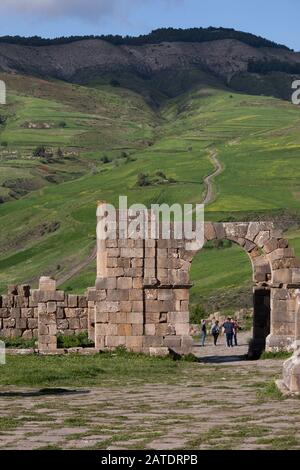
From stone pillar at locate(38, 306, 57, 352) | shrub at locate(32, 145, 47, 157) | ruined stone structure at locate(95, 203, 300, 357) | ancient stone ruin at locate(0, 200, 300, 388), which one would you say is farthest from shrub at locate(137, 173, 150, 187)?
ruined stone structure at locate(95, 203, 300, 357)

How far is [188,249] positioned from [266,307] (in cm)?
359

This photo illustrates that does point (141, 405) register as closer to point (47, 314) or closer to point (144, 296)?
point (144, 296)

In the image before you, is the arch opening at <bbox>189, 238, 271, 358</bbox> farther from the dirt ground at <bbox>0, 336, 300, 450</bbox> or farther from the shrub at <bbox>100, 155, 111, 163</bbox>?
the shrub at <bbox>100, 155, 111, 163</bbox>

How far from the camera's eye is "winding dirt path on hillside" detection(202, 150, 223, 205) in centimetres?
9494

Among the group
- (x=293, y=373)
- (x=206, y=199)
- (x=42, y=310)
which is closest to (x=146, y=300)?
(x=42, y=310)

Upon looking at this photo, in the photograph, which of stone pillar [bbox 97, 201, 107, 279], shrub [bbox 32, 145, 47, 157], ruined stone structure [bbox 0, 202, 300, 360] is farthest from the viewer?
shrub [bbox 32, 145, 47, 157]

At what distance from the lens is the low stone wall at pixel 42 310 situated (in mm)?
34344

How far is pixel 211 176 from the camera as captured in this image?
108 m

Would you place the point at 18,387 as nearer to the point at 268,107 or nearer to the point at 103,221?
the point at 103,221

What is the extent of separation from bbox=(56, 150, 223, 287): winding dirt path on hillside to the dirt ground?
5269 centimetres

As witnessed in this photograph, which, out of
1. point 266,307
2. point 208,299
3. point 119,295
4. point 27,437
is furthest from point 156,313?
point 208,299

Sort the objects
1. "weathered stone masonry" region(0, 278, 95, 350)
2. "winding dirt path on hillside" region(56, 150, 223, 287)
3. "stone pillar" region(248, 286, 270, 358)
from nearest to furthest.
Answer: "weathered stone masonry" region(0, 278, 95, 350) → "stone pillar" region(248, 286, 270, 358) → "winding dirt path on hillside" region(56, 150, 223, 287)

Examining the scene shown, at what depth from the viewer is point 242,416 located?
63.4ft
